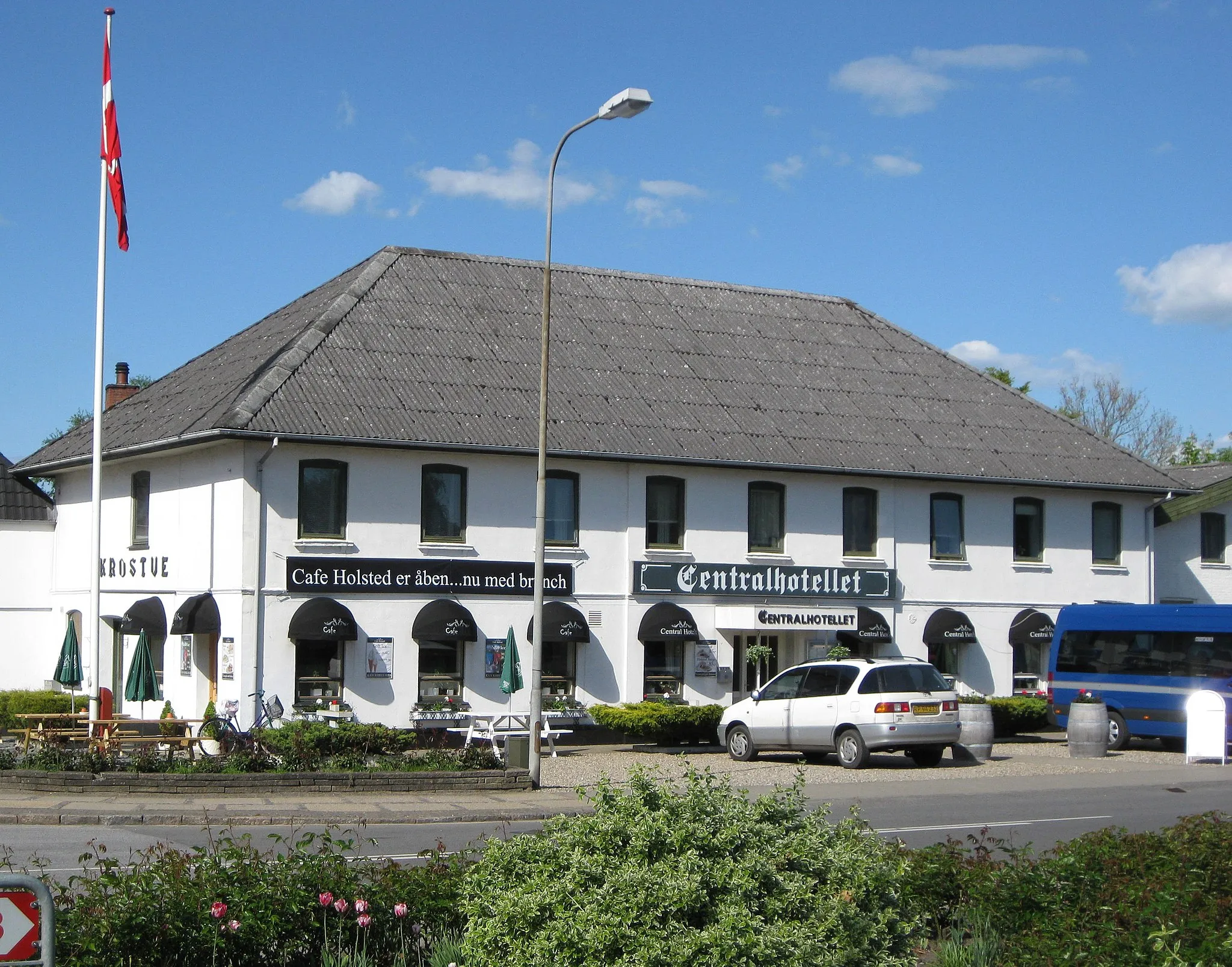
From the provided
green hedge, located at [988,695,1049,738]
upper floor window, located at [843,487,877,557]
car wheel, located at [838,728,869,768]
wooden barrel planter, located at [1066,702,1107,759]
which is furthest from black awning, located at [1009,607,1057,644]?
car wheel, located at [838,728,869,768]

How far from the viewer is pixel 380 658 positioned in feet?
91.5

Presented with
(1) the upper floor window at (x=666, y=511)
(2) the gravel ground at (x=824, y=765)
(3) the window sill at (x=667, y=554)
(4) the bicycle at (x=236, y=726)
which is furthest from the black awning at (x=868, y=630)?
(4) the bicycle at (x=236, y=726)

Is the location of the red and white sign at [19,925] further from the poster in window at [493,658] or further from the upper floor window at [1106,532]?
the upper floor window at [1106,532]

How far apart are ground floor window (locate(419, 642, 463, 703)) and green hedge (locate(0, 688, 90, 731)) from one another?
30.6 ft

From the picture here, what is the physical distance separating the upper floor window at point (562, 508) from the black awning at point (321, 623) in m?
4.67

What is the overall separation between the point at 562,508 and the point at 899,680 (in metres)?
8.26

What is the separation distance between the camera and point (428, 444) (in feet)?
92.4

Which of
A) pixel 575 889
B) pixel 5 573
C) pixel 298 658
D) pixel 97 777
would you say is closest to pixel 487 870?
pixel 575 889

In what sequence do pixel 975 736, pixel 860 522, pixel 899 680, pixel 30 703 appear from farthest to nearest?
pixel 860 522, pixel 30 703, pixel 975 736, pixel 899 680

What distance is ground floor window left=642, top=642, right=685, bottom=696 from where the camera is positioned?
3073cm

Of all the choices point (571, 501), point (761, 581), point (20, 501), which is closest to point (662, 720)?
point (761, 581)

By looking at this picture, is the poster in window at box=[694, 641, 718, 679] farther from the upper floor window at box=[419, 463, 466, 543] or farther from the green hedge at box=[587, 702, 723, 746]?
the upper floor window at box=[419, 463, 466, 543]

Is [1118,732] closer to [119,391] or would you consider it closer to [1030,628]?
[1030,628]

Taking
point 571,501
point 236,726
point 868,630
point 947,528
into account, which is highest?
point 571,501
